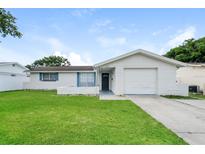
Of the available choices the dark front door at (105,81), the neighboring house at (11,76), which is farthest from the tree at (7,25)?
the dark front door at (105,81)

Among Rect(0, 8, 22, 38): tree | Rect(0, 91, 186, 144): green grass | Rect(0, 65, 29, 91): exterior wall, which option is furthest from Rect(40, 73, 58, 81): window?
Rect(0, 91, 186, 144): green grass

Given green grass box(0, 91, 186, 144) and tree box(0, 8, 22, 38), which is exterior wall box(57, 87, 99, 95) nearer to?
tree box(0, 8, 22, 38)

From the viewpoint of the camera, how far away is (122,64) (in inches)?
642

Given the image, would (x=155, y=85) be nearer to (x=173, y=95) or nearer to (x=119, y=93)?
(x=173, y=95)

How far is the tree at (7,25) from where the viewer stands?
54.4ft

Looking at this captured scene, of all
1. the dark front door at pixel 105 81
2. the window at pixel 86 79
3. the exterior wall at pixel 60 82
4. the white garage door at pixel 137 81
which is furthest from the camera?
the exterior wall at pixel 60 82

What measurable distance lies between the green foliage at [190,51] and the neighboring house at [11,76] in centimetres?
2750

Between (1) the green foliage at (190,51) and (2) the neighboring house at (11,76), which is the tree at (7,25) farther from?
(1) the green foliage at (190,51)

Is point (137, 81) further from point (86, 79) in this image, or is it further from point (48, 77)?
point (48, 77)

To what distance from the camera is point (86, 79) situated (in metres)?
23.8

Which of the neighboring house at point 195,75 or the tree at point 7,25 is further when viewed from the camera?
the neighboring house at point 195,75

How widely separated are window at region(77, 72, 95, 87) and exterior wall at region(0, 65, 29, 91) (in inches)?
320

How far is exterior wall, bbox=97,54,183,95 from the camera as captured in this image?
52.8ft

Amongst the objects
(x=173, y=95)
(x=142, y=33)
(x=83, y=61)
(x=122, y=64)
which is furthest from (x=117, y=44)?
(x=83, y=61)
